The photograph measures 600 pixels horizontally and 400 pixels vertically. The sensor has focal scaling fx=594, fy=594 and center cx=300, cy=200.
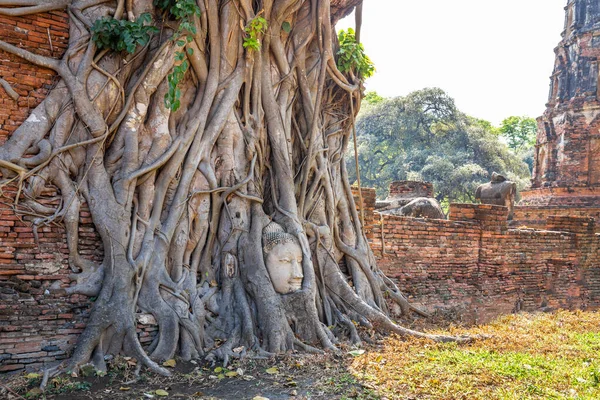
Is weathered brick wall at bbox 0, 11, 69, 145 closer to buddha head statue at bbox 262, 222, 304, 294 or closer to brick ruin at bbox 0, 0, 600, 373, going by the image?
brick ruin at bbox 0, 0, 600, 373

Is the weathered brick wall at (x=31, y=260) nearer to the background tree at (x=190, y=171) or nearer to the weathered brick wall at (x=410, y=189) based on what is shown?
the background tree at (x=190, y=171)

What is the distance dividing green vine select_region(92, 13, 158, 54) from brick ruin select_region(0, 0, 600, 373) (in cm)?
32

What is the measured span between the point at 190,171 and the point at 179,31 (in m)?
1.25

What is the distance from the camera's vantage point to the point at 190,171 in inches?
212

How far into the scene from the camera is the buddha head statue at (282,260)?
220 inches

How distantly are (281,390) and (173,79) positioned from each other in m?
2.76

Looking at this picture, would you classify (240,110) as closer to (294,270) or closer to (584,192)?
(294,270)

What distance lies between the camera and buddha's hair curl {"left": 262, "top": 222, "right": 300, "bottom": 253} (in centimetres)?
565

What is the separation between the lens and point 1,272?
4551 millimetres

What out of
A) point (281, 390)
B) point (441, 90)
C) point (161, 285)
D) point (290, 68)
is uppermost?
point (441, 90)

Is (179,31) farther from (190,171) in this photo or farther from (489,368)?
(489,368)

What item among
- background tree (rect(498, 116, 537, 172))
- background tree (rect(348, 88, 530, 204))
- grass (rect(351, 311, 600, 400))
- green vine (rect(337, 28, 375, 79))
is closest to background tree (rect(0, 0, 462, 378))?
green vine (rect(337, 28, 375, 79))

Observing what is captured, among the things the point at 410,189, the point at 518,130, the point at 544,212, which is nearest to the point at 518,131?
the point at 518,130

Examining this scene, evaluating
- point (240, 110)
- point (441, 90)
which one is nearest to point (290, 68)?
point (240, 110)
